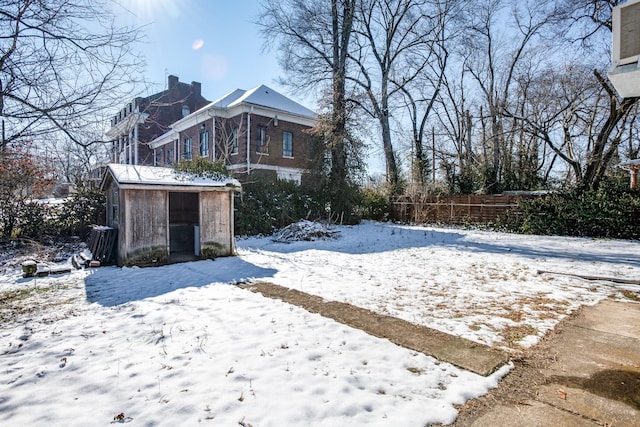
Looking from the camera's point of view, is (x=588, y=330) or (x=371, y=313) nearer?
(x=588, y=330)

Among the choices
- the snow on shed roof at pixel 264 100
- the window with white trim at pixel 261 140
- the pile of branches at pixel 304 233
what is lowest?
the pile of branches at pixel 304 233

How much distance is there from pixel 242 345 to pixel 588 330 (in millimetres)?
3843

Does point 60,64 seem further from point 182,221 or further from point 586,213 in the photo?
→ point 586,213

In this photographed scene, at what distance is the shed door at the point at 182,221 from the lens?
9.94 metres

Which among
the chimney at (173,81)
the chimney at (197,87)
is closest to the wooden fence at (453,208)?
the chimney at (197,87)

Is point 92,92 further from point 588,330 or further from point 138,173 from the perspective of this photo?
point 588,330

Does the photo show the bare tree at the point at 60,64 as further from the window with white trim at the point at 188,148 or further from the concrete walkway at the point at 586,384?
the window with white trim at the point at 188,148

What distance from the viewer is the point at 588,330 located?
151 inches

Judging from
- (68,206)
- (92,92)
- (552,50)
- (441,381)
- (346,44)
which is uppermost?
(346,44)

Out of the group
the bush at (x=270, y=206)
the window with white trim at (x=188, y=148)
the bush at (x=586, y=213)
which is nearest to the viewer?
the bush at (x=586, y=213)

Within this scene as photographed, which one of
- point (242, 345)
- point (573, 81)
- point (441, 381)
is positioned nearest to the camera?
point (441, 381)

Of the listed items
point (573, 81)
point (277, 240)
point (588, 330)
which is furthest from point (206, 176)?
point (573, 81)

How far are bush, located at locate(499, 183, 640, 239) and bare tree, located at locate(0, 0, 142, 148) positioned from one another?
14.0 m

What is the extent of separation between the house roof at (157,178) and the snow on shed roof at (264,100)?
42.0 ft
